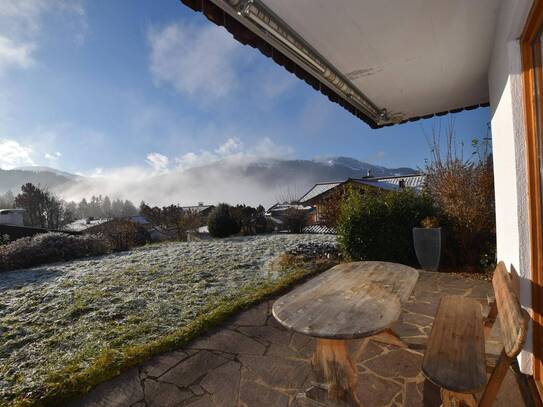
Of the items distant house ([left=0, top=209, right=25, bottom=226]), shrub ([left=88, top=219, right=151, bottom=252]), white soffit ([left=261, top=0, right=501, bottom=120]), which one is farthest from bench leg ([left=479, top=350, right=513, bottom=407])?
distant house ([left=0, top=209, right=25, bottom=226])

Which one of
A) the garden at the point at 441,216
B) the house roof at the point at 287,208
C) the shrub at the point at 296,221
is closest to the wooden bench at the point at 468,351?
the garden at the point at 441,216

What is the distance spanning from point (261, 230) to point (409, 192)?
9536 millimetres

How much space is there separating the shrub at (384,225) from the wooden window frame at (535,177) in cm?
385

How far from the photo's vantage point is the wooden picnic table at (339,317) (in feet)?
4.93

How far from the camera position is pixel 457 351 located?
1.55 meters

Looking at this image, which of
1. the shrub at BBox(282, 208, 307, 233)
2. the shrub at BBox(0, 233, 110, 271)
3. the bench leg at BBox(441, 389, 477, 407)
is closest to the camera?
the bench leg at BBox(441, 389, 477, 407)

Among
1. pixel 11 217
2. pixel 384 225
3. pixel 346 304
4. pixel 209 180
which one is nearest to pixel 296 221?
pixel 384 225

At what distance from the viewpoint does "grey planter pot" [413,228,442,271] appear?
4.98 meters

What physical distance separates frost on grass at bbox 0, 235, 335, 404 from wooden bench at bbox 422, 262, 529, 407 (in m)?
2.60

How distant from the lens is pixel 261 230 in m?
14.7

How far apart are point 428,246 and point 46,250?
1009cm

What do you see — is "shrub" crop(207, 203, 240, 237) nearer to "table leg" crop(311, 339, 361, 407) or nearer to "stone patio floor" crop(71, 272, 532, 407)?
"stone patio floor" crop(71, 272, 532, 407)

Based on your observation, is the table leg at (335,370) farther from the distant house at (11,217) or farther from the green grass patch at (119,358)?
the distant house at (11,217)

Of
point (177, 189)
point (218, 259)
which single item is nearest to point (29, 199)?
point (218, 259)
